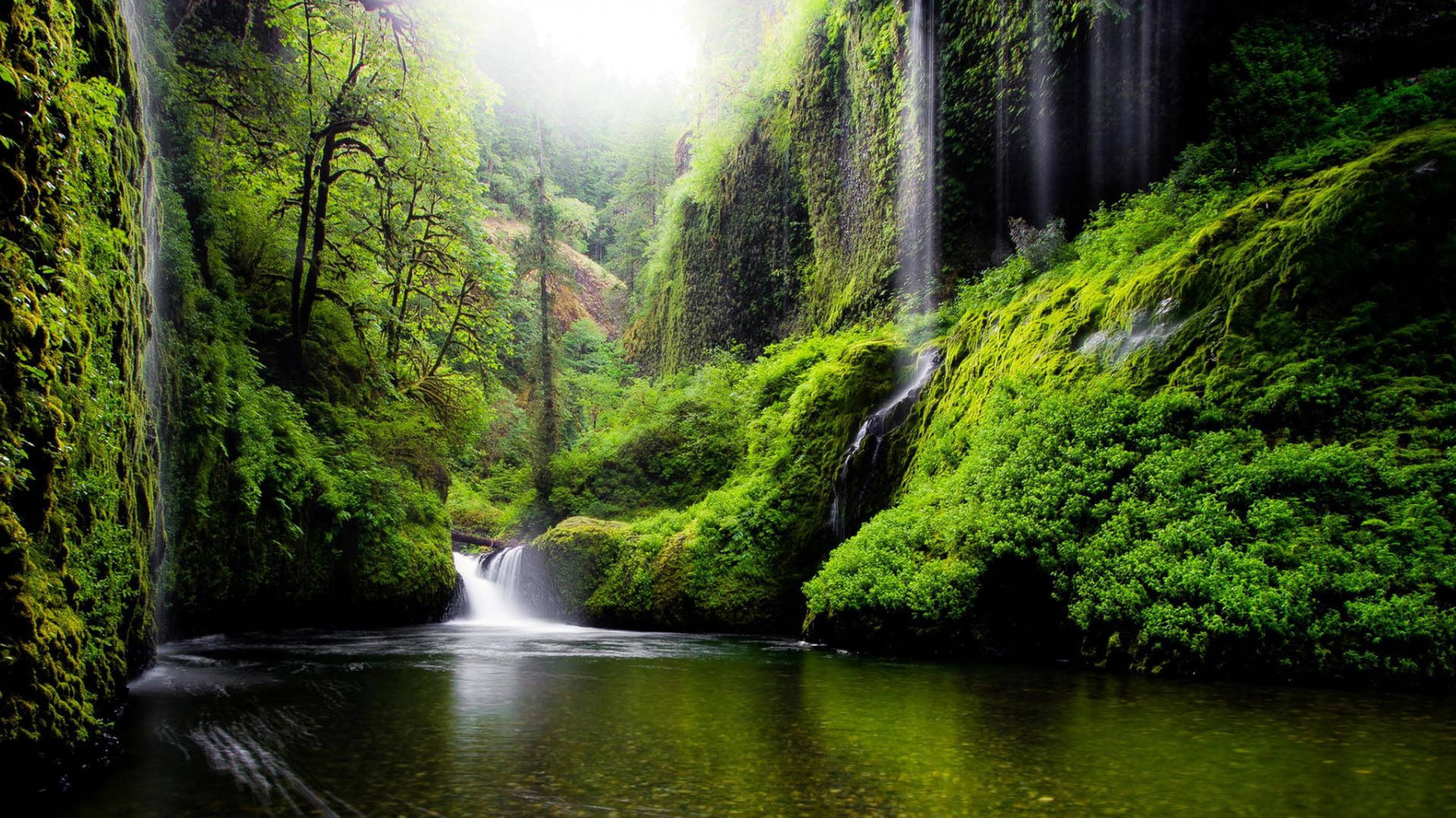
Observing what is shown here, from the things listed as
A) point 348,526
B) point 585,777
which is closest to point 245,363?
point 348,526

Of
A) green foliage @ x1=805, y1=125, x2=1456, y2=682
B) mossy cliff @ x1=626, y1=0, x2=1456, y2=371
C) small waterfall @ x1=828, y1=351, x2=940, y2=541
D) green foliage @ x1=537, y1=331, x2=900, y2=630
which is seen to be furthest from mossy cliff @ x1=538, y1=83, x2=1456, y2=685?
green foliage @ x1=537, y1=331, x2=900, y2=630

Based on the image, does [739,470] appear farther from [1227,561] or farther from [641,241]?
[641,241]

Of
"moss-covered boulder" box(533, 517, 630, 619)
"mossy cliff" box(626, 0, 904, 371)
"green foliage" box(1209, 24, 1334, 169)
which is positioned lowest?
"moss-covered boulder" box(533, 517, 630, 619)

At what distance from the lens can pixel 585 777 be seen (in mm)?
3371

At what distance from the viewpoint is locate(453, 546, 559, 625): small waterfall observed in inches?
595

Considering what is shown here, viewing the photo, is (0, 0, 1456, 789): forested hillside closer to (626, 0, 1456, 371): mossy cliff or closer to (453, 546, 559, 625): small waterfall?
(626, 0, 1456, 371): mossy cliff

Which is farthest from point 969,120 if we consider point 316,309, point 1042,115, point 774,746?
point 316,309

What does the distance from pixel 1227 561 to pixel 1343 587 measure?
2.20 feet

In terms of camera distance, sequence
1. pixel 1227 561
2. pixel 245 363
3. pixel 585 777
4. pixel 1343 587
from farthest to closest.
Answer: pixel 245 363
pixel 1227 561
pixel 1343 587
pixel 585 777

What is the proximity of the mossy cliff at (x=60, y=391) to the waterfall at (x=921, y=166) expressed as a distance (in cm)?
1203

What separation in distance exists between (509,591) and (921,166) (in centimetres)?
Answer: 1218

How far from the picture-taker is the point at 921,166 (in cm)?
1412

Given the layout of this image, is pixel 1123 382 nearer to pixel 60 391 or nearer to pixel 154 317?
pixel 60 391

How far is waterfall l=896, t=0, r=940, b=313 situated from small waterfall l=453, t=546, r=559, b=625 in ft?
30.4
